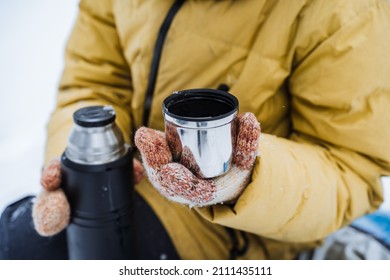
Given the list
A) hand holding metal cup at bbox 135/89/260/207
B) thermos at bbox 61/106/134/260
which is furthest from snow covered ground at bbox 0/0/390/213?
hand holding metal cup at bbox 135/89/260/207

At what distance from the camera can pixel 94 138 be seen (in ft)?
2.51

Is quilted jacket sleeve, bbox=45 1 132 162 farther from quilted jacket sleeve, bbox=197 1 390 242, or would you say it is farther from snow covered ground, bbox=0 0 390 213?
snow covered ground, bbox=0 0 390 213

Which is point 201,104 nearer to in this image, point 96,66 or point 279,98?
point 279,98

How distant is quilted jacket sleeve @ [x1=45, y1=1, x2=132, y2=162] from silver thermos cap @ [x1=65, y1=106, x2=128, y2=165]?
308 mm

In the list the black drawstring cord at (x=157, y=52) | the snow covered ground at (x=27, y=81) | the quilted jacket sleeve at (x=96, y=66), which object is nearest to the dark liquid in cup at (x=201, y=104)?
the black drawstring cord at (x=157, y=52)

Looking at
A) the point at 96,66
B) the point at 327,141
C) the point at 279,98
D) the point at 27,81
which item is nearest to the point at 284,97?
the point at 279,98

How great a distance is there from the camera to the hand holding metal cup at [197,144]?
563 millimetres

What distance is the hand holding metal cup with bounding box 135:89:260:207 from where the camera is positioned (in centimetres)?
56

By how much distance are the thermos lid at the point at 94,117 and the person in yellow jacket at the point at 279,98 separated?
0.45ft

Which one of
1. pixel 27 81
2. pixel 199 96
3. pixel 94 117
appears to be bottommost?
pixel 27 81

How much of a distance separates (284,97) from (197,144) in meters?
0.39

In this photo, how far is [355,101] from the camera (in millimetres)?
778

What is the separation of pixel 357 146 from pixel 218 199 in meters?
0.32
